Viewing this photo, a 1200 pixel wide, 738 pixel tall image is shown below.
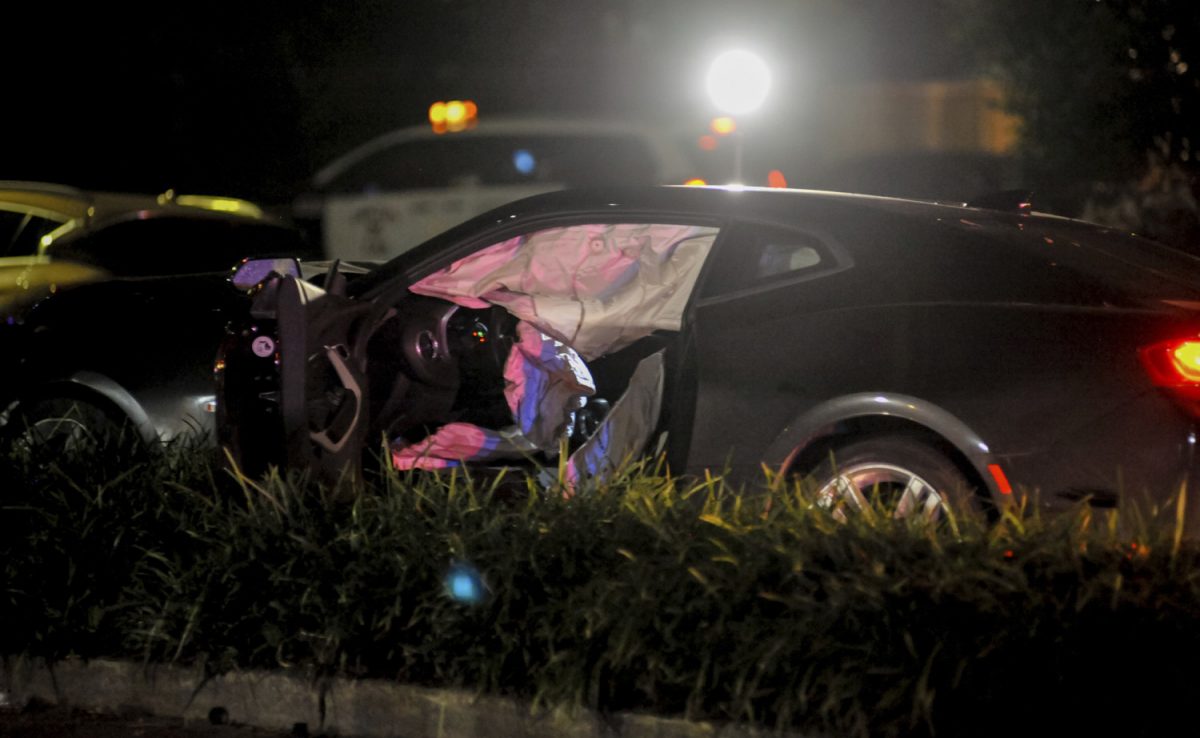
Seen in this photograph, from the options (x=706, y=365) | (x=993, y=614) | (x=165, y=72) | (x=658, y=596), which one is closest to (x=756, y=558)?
(x=658, y=596)

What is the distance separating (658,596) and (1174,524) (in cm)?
151

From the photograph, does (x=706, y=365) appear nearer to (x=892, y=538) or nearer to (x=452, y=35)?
(x=892, y=538)

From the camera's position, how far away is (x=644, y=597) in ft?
13.8

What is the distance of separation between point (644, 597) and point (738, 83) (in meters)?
8.03

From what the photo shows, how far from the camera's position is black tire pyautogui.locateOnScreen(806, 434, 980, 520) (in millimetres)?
4855

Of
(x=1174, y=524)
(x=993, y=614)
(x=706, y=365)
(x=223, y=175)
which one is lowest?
(x=993, y=614)

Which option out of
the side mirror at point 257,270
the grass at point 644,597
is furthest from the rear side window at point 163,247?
the grass at point 644,597

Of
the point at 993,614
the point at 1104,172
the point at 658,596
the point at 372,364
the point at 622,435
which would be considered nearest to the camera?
the point at 993,614

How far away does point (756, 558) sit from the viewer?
14.1 feet

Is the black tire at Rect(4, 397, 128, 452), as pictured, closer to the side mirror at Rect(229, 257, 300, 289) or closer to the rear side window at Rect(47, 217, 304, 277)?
the side mirror at Rect(229, 257, 300, 289)

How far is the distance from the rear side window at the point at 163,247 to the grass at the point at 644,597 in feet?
14.3

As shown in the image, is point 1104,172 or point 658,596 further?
point 1104,172

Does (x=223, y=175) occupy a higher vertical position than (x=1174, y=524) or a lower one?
higher

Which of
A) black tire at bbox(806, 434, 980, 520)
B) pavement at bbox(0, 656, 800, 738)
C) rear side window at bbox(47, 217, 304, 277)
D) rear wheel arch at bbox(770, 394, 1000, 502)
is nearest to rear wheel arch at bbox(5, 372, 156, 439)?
pavement at bbox(0, 656, 800, 738)
